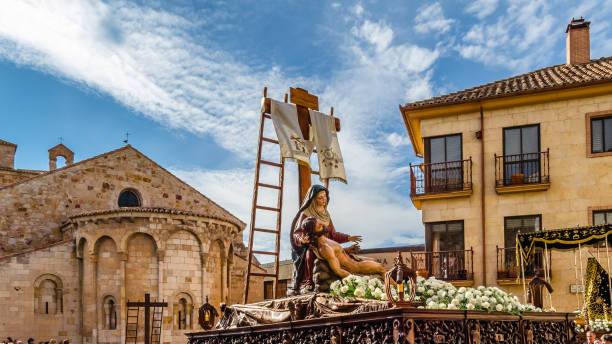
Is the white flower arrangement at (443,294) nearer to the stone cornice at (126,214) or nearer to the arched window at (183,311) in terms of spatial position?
the stone cornice at (126,214)

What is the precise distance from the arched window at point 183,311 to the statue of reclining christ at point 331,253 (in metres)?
24.6

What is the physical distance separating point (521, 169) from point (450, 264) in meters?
4.10

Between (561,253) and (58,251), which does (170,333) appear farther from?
(561,253)

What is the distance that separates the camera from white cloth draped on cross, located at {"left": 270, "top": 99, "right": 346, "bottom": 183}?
1284 centimetres

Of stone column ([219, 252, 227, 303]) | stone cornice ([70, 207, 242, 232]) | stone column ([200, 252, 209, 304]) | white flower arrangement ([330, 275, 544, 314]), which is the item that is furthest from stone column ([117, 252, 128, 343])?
white flower arrangement ([330, 275, 544, 314])

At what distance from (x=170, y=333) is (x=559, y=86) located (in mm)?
20799

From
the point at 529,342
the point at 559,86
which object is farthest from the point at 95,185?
the point at 529,342

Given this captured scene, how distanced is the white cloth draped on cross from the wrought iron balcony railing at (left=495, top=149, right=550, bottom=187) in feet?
36.4

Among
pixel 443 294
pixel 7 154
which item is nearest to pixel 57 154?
pixel 7 154

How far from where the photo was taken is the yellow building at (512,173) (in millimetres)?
22047

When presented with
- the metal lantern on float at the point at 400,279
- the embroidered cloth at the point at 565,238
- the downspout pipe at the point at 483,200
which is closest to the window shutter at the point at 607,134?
the downspout pipe at the point at 483,200

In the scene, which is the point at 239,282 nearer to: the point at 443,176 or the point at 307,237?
the point at 443,176

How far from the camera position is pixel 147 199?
38938 mm

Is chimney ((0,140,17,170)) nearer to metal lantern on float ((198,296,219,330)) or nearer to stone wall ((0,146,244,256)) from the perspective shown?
stone wall ((0,146,244,256))
